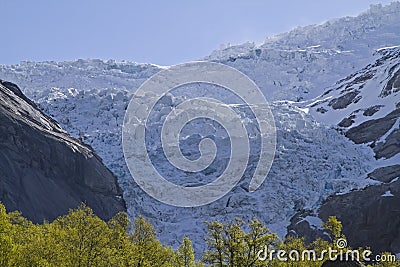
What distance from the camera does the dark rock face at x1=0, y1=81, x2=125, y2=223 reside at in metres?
56.2

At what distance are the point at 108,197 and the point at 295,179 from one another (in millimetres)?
22146

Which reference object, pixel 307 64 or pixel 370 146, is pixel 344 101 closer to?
pixel 370 146

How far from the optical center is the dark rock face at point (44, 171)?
2215 inches

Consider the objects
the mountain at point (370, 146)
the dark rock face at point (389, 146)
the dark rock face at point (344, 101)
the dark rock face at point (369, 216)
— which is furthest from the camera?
the dark rock face at point (344, 101)

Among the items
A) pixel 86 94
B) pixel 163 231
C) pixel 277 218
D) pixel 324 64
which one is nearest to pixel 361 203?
pixel 277 218

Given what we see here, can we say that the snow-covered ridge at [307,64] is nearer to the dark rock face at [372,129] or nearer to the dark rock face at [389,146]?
the dark rock face at [372,129]

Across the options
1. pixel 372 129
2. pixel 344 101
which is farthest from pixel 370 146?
pixel 344 101

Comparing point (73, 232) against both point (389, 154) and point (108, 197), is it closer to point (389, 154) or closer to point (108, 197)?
point (108, 197)

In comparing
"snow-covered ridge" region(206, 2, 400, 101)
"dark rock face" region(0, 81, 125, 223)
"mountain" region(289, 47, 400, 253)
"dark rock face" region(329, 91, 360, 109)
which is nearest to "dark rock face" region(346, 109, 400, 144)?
"mountain" region(289, 47, 400, 253)

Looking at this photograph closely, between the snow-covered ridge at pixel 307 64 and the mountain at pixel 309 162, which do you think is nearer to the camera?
the mountain at pixel 309 162

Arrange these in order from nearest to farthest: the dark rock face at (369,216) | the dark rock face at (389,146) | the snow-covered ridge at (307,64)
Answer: the dark rock face at (369,216) < the dark rock face at (389,146) < the snow-covered ridge at (307,64)

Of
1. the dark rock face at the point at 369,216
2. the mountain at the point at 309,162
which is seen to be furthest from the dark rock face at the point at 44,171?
the dark rock face at the point at 369,216

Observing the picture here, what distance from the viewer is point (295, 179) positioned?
71.4 metres

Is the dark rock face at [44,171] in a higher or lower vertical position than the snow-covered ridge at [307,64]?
lower
